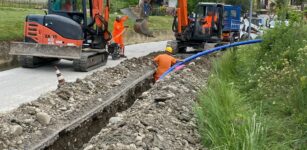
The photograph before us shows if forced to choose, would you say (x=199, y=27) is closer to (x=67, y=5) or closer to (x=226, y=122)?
(x=67, y=5)

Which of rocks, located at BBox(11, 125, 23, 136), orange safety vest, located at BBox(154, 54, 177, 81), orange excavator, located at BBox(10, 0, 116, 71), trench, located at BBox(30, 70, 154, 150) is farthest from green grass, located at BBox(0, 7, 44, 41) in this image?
rocks, located at BBox(11, 125, 23, 136)

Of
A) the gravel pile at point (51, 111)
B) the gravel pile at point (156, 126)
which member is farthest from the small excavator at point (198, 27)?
the gravel pile at point (156, 126)

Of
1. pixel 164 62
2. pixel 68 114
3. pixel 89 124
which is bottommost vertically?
pixel 89 124

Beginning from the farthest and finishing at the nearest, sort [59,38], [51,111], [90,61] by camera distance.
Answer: [90,61], [59,38], [51,111]

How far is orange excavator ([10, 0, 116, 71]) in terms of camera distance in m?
14.9

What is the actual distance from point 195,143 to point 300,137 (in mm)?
1353

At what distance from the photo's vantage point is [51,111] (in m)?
9.27

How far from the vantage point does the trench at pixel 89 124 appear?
831cm

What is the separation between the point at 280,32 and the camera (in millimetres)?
10719

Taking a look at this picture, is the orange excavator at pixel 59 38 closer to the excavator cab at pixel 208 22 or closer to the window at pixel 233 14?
the excavator cab at pixel 208 22

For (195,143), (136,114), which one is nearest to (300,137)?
(195,143)

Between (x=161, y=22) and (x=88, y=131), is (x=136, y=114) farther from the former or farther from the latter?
(x=161, y=22)

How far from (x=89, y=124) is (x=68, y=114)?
48 centimetres

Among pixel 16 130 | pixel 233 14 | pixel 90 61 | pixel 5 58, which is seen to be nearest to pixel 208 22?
pixel 90 61
